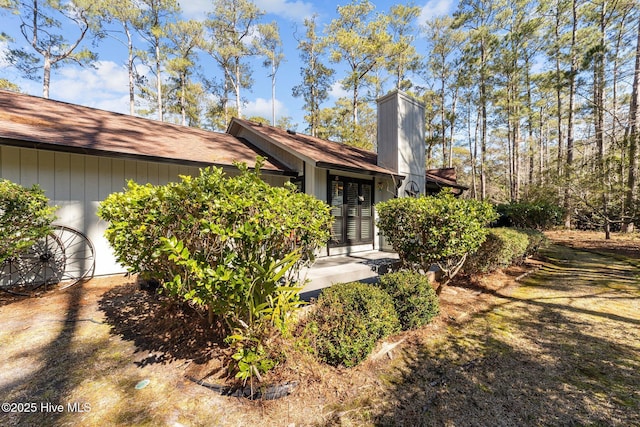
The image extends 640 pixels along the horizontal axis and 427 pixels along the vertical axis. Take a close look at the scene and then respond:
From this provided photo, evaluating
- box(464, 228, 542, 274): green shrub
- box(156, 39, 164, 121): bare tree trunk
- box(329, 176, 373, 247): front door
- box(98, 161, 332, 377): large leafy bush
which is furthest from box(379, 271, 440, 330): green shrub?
box(156, 39, 164, 121): bare tree trunk

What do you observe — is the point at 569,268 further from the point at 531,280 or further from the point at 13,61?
the point at 13,61

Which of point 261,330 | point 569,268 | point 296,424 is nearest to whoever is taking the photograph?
point 296,424

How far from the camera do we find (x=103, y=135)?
18.4 feet

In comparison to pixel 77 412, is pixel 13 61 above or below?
above

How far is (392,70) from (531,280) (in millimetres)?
18678

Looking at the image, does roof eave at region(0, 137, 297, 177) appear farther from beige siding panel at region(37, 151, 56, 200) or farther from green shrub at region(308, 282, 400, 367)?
green shrub at region(308, 282, 400, 367)

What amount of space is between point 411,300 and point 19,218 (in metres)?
5.62

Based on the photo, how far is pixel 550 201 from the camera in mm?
10117

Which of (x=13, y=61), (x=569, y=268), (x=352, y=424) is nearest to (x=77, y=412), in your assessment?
(x=352, y=424)

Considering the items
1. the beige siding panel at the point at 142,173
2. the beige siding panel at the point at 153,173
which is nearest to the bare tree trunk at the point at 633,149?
the beige siding panel at the point at 153,173

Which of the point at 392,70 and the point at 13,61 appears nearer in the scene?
the point at 13,61

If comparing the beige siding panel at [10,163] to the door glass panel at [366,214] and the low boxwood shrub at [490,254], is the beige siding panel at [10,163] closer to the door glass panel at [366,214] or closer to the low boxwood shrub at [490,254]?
the door glass panel at [366,214]

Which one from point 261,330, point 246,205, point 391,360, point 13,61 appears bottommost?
point 391,360

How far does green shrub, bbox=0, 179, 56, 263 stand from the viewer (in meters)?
3.57
